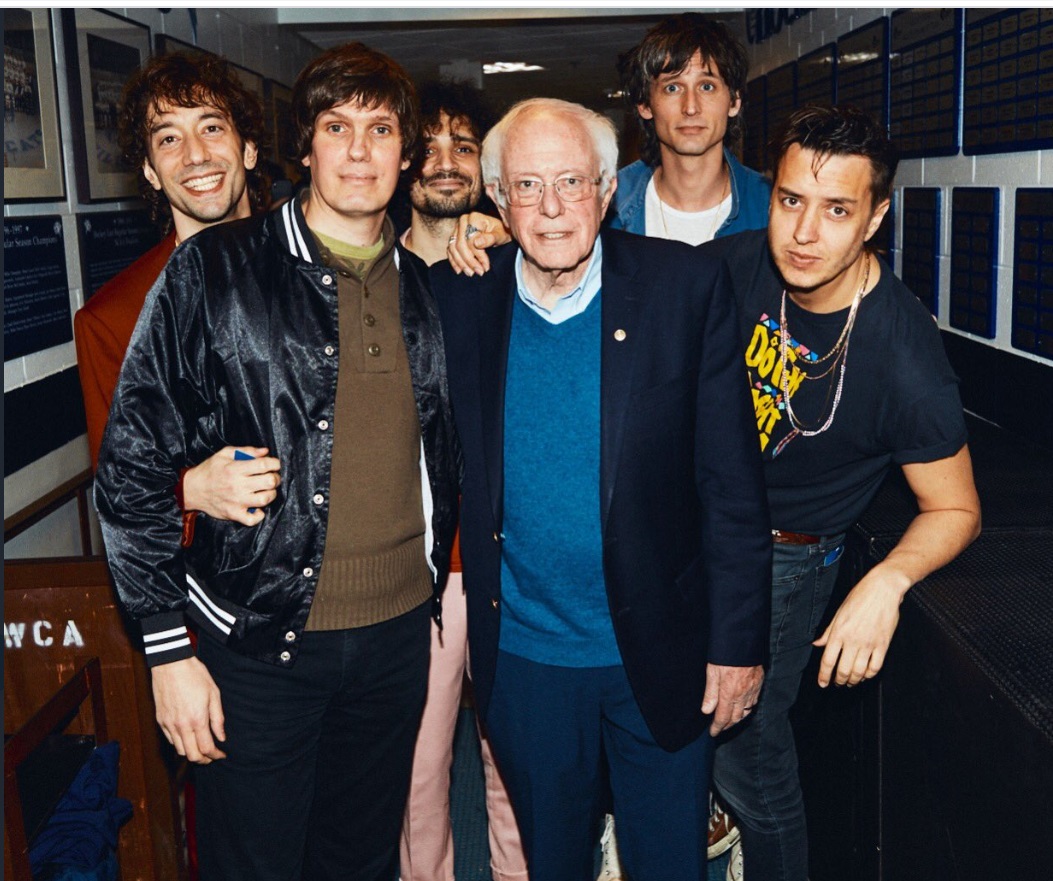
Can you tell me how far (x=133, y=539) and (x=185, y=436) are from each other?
195 millimetres

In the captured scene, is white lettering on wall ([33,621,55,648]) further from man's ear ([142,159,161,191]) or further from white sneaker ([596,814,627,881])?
white sneaker ([596,814,627,881])

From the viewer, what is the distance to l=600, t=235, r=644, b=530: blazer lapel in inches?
64.7

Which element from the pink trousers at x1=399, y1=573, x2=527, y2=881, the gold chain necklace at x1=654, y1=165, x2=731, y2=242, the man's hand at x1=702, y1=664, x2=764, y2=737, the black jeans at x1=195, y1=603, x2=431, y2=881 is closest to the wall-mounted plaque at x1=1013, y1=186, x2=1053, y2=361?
the gold chain necklace at x1=654, y1=165, x2=731, y2=242

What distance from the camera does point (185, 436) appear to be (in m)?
1.71

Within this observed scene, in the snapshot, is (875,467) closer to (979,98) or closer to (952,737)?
(952,737)

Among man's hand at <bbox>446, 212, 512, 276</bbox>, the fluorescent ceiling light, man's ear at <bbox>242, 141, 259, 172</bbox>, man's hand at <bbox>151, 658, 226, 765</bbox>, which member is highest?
the fluorescent ceiling light

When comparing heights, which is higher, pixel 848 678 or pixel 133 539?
pixel 133 539

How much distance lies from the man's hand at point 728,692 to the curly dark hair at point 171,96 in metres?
1.57

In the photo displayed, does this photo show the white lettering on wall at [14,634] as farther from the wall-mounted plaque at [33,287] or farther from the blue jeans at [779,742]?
the blue jeans at [779,742]

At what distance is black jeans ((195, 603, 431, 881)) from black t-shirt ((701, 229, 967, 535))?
0.78 meters

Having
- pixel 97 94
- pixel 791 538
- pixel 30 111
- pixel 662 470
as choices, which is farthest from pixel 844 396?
pixel 97 94

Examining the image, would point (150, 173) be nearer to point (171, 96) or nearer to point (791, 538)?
point (171, 96)

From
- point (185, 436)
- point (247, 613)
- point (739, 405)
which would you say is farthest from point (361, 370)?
point (739, 405)

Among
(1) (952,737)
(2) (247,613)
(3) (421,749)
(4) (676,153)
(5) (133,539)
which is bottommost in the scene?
(3) (421,749)
